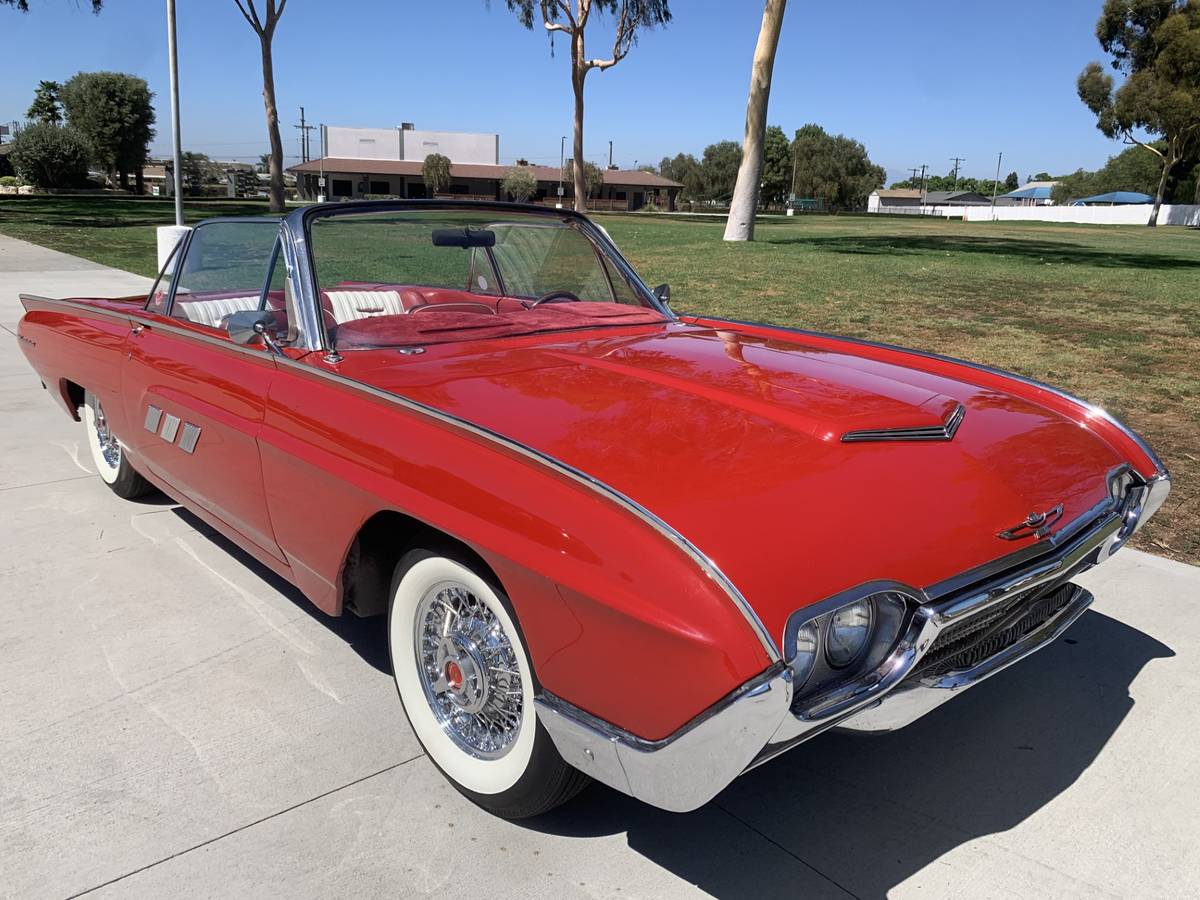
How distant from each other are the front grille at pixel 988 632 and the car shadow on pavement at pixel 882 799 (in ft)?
0.79

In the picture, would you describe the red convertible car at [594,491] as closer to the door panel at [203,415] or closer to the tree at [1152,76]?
the door panel at [203,415]

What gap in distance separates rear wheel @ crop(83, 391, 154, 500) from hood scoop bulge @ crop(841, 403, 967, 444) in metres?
3.17

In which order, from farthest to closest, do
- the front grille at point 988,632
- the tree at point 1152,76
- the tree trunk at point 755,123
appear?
the tree at point 1152,76
the tree trunk at point 755,123
the front grille at point 988,632

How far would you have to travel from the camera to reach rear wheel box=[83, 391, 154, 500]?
4145 mm

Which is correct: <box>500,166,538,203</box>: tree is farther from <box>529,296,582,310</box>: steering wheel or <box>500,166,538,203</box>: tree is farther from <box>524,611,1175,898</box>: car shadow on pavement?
<box>524,611,1175,898</box>: car shadow on pavement

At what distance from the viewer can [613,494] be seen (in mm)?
1816

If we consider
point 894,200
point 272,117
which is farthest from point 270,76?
point 894,200

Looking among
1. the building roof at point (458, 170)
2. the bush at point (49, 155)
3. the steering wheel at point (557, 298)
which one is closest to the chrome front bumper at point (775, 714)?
the steering wheel at point (557, 298)

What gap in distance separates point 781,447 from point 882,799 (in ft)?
3.09

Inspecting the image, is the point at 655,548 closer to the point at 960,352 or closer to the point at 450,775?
the point at 450,775

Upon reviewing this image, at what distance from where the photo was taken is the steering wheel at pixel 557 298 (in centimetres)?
353

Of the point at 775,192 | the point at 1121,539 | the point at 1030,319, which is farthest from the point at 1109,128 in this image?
the point at 1121,539

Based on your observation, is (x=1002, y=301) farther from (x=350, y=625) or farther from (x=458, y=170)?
(x=458, y=170)

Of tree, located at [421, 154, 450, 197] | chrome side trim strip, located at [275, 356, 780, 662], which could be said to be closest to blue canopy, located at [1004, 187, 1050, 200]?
tree, located at [421, 154, 450, 197]
